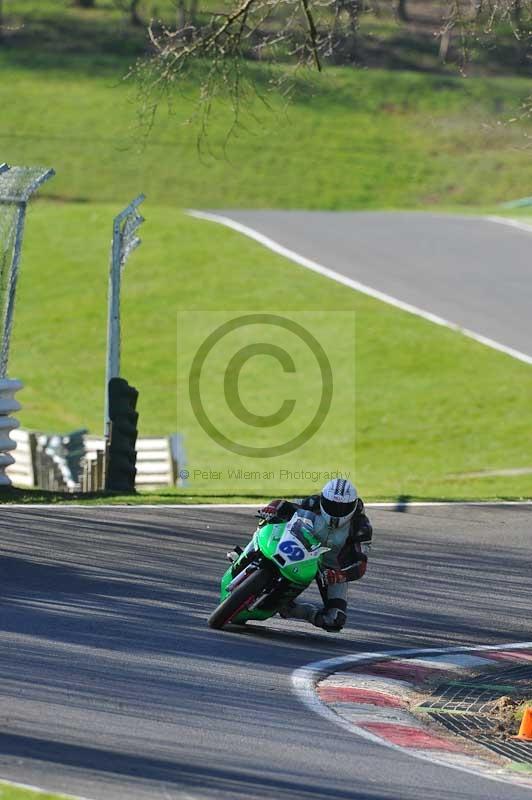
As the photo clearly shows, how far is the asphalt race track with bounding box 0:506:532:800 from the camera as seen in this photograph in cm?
663

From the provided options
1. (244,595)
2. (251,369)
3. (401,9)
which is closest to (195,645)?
(244,595)

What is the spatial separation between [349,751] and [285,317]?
24.7 meters

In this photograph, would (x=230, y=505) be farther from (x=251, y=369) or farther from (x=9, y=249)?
(x=251, y=369)

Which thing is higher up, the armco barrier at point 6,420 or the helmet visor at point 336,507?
the helmet visor at point 336,507

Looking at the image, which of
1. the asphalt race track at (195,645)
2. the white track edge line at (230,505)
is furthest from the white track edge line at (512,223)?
the asphalt race track at (195,645)

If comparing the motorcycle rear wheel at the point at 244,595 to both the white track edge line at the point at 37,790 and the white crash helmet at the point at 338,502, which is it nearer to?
the white crash helmet at the point at 338,502

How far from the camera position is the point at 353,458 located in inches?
981

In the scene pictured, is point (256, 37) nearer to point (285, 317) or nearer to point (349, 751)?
point (349, 751)

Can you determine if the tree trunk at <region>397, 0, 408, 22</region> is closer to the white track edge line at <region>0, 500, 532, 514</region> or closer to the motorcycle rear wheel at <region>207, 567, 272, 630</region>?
the white track edge line at <region>0, 500, 532, 514</region>

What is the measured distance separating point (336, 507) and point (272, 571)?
2.24 feet

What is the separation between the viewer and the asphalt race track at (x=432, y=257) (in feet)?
103

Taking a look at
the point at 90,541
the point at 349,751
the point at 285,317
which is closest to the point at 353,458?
the point at 285,317

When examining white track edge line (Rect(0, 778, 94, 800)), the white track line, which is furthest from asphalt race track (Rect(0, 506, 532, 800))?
the white track line

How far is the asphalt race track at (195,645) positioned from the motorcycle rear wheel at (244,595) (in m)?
0.15
